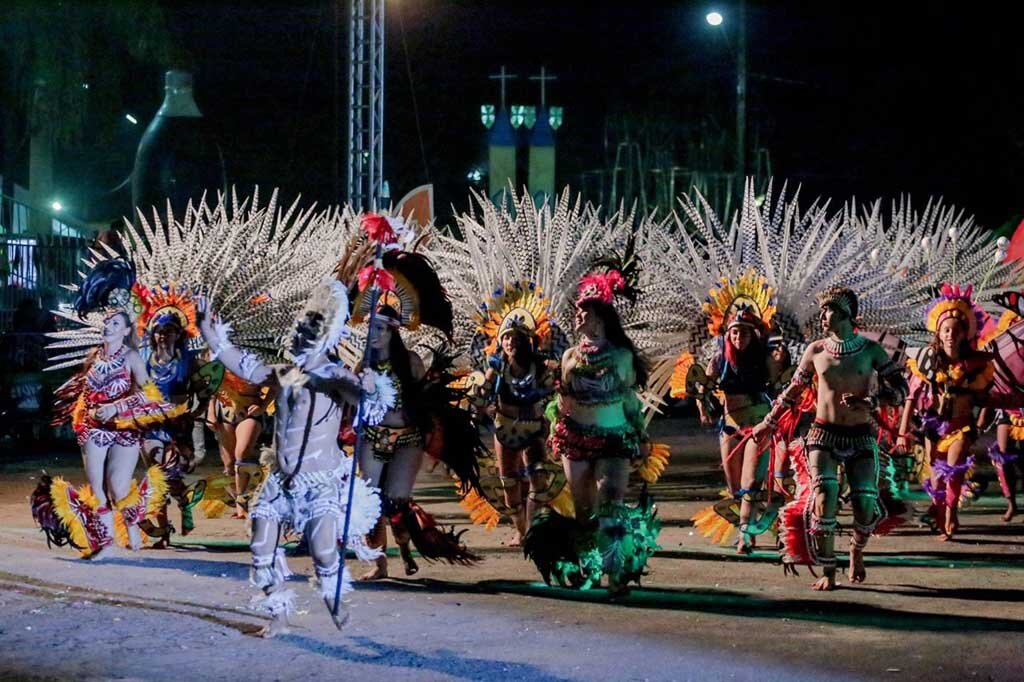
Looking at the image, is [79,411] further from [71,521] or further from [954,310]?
[954,310]

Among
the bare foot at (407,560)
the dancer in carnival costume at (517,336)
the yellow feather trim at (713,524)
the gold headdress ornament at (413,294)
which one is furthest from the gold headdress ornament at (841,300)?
the bare foot at (407,560)

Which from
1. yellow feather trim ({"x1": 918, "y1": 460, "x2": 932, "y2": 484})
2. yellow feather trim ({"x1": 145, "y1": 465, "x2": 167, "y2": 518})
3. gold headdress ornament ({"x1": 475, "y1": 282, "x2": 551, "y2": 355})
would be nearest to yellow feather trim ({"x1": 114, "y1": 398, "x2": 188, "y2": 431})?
yellow feather trim ({"x1": 145, "y1": 465, "x2": 167, "y2": 518})

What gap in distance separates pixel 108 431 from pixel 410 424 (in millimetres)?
2250

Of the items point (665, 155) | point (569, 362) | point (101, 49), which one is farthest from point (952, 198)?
point (569, 362)

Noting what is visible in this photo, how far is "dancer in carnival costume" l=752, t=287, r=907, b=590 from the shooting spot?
10227 mm

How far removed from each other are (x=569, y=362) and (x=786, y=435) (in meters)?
1.64

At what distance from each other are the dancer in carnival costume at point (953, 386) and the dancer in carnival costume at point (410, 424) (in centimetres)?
402

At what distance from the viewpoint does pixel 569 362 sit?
10.5m

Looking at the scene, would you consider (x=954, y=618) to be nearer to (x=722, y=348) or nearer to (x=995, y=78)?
(x=722, y=348)

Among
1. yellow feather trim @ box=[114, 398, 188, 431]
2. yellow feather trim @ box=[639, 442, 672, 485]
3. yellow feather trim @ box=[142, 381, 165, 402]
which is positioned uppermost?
yellow feather trim @ box=[142, 381, 165, 402]

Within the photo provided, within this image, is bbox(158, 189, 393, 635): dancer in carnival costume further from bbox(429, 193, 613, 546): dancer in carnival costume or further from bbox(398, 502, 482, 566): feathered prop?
bbox(429, 193, 613, 546): dancer in carnival costume

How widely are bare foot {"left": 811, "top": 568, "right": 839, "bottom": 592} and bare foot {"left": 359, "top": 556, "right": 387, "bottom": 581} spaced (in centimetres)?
270

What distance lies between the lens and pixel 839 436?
33.7ft

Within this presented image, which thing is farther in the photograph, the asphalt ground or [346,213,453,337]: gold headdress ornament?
[346,213,453,337]: gold headdress ornament
